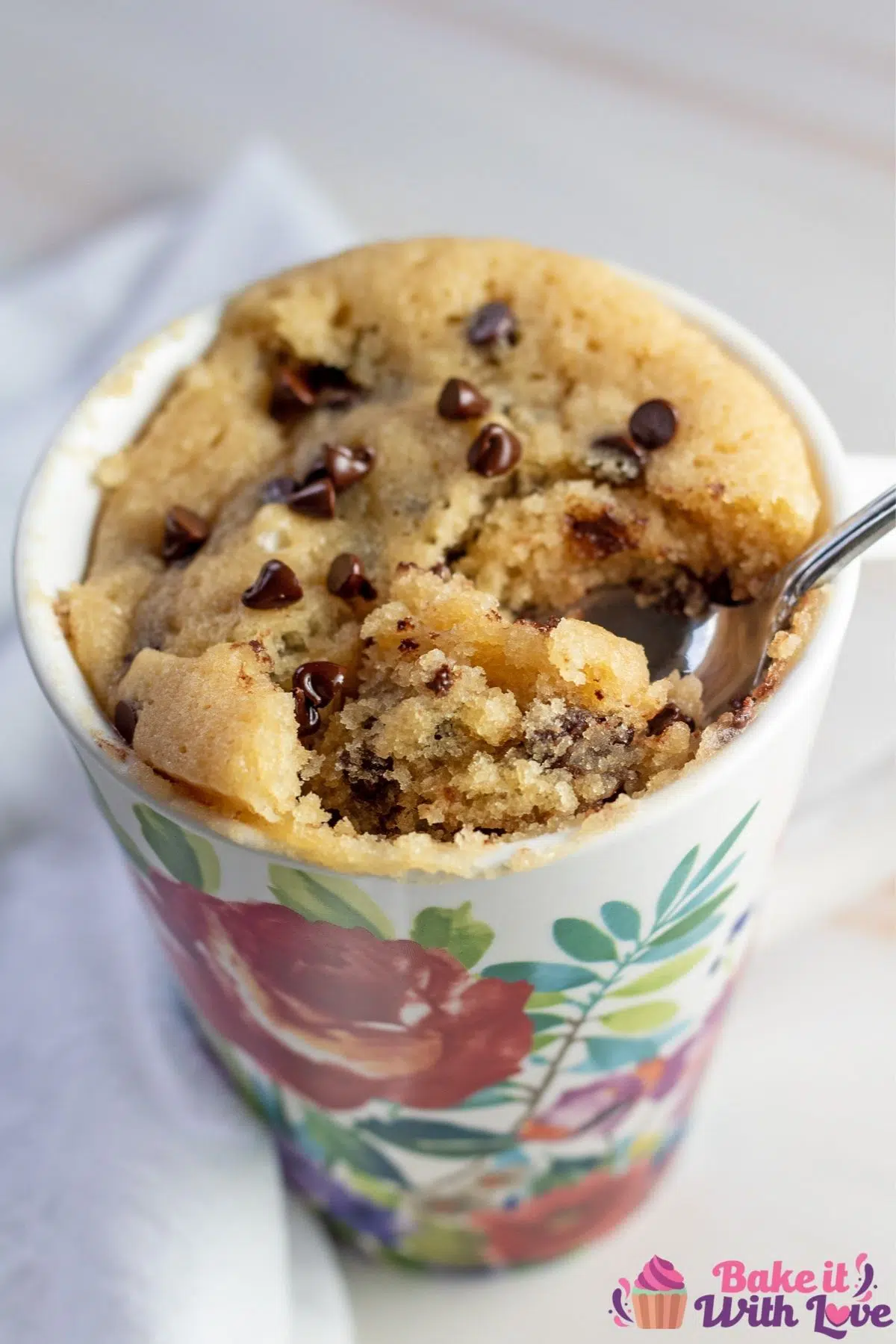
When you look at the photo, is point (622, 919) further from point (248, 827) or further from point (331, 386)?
point (331, 386)

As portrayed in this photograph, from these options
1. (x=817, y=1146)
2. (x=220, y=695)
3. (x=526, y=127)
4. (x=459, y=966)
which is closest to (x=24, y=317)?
(x=526, y=127)

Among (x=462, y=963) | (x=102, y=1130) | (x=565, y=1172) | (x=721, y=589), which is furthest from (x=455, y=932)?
(x=102, y=1130)

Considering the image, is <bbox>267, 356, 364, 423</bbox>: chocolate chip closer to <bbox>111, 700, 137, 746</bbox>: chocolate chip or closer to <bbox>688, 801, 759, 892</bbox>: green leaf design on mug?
<bbox>111, 700, 137, 746</bbox>: chocolate chip

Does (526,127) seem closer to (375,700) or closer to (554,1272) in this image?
(375,700)

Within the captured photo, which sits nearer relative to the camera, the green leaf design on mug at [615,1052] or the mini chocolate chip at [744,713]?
the mini chocolate chip at [744,713]

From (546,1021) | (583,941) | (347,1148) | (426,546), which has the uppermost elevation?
(426,546)

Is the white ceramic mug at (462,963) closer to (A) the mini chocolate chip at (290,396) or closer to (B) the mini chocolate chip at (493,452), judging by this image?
(A) the mini chocolate chip at (290,396)

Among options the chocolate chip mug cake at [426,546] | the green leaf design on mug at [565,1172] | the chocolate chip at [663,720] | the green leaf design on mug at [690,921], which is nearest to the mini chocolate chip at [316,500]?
the chocolate chip mug cake at [426,546]
